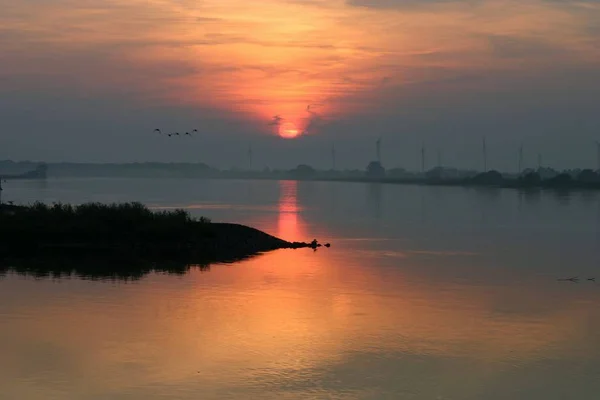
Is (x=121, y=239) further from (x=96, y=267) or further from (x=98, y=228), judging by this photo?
(x=96, y=267)

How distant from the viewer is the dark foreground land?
49.2 meters

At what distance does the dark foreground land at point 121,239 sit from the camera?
161ft

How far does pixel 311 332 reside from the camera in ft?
93.2

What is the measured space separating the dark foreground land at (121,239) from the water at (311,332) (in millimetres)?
4740

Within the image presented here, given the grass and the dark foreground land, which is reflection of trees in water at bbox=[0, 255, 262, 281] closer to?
the dark foreground land

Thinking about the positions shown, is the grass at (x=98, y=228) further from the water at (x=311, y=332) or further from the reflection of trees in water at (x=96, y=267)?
the water at (x=311, y=332)

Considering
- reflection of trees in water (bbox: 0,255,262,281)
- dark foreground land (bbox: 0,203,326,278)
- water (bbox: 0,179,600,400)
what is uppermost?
dark foreground land (bbox: 0,203,326,278)

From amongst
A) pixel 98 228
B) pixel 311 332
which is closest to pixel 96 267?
pixel 98 228

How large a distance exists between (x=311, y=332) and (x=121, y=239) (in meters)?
28.1

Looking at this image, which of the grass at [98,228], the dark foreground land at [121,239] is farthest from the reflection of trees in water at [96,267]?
the grass at [98,228]

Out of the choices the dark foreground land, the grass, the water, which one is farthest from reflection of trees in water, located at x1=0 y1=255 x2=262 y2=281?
the grass

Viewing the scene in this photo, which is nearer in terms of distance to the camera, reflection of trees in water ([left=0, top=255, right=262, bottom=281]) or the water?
the water

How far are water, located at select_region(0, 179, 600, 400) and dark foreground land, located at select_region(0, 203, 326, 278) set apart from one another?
4.74 meters

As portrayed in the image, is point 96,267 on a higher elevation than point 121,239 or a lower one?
lower
